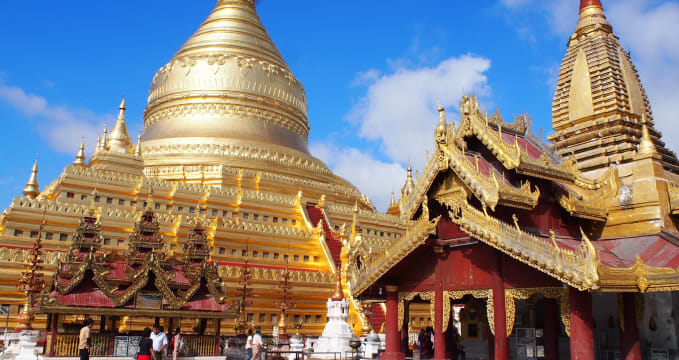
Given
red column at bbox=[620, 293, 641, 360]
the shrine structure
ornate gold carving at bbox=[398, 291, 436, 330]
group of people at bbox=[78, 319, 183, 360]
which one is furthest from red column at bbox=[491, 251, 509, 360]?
group of people at bbox=[78, 319, 183, 360]

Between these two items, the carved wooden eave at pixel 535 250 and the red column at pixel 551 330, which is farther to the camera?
the red column at pixel 551 330

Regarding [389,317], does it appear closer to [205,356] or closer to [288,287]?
[205,356]

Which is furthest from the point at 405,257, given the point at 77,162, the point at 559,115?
the point at 77,162

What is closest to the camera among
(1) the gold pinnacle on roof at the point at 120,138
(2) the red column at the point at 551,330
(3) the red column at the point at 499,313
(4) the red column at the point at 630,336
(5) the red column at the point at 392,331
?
(3) the red column at the point at 499,313

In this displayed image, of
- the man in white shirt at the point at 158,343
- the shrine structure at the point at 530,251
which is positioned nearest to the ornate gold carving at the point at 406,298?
the shrine structure at the point at 530,251

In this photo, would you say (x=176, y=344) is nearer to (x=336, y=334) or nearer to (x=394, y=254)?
(x=394, y=254)

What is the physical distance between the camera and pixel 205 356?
13539 millimetres

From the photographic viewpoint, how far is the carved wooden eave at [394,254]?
38.4ft

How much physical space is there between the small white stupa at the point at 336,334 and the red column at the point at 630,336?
7813 millimetres

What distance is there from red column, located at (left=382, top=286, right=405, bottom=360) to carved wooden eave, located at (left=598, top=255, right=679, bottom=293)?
4847 mm

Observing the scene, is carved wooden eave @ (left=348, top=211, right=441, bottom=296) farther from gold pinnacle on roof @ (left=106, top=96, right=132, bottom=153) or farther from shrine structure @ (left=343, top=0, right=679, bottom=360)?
gold pinnacle on roof @ (left=106, top=96, right=132, bottom=153)

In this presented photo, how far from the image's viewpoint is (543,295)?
10172 mm

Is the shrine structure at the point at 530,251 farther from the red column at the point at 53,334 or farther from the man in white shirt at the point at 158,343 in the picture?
the red column at the point at 53,334

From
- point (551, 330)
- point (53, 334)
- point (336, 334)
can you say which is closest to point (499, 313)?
point (551, 330)
